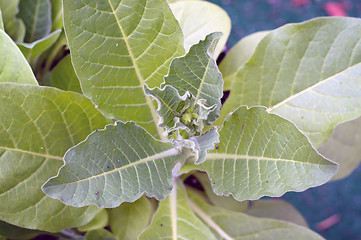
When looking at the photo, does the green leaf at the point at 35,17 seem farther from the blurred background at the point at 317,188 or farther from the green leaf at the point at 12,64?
the blurred background at the point at 317,188

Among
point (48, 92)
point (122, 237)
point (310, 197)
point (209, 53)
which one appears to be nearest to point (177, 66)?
point (209, 53)

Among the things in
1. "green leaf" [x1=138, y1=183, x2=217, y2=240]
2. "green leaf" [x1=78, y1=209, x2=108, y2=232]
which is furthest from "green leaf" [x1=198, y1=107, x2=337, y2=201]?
"green leaf" [x1=78, y1=209, x2=108, y2=232]

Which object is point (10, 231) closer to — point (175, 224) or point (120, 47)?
point (175, 224)

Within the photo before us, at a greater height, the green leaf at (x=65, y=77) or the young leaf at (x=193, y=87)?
the young leaf at (x=193, y=87)

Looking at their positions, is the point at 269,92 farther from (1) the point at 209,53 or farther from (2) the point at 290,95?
(1) the point at 209,53

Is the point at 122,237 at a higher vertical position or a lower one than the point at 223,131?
lower

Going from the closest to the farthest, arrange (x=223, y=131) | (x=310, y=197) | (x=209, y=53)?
1. (x=209, y=53)
2. (x=223, y=131)
3. (x=310, y=197)

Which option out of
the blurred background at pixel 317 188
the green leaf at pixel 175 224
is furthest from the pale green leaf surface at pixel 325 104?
the blurred background at pixel 317 188

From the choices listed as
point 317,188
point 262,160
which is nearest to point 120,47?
point 262,160
